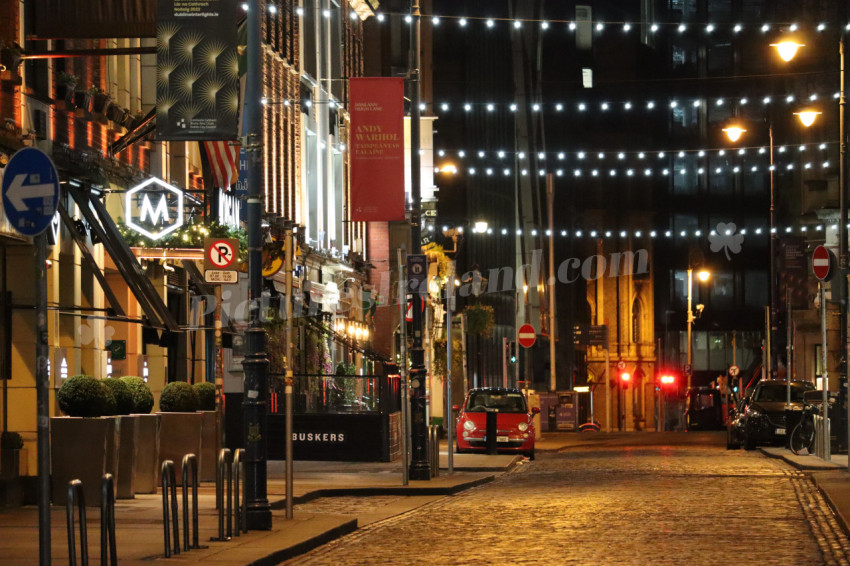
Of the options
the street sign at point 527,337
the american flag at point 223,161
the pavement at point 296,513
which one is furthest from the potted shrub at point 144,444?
the street sign at point 527,337

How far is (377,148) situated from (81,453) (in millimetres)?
7471

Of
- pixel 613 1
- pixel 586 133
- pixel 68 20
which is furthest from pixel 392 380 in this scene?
pixel 613 1

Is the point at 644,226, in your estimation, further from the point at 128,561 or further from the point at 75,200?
the point at 128,561

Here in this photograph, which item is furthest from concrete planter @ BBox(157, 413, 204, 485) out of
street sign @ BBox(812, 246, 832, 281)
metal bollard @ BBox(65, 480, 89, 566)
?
street sign @ BBox(812, 246, 832, 281)

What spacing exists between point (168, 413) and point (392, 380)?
11.3 m

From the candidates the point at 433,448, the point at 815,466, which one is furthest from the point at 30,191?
the point at 815,466

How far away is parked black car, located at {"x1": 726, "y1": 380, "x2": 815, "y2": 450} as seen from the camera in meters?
38.2

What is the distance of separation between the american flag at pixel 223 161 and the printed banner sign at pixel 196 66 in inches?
445

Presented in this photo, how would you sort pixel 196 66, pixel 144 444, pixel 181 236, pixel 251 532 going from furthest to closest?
pixel 181 236
pixel 144 444
pixel 196 66
pixel 251 532

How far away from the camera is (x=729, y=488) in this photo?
23.2 metres

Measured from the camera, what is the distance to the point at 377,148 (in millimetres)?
23953

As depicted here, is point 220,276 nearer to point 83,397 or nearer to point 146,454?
point 83,397

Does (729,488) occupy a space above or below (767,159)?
below

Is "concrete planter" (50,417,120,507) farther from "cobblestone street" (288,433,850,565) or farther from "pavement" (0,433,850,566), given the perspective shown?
"cobblestone street" (288,433,850,565)
